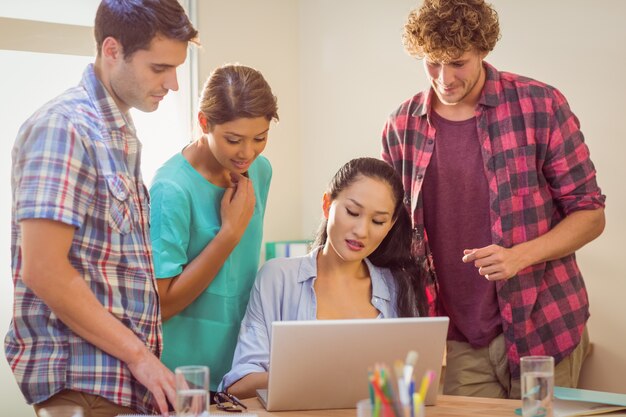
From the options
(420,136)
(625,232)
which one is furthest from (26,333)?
(625,232)

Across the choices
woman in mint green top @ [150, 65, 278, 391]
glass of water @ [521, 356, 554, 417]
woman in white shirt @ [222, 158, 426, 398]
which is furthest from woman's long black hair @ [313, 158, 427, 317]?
glass of water @ [521, 356, 554, 417]

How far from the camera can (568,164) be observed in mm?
2473

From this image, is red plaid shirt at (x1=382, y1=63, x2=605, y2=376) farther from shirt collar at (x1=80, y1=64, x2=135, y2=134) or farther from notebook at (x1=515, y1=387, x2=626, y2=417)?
shirt collar at (x1=80, y1=64, x2=135, y2=134)

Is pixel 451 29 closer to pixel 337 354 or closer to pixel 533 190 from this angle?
pixel 533 190

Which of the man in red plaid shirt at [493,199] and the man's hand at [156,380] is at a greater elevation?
the man in red plaid shirt at [493,199]

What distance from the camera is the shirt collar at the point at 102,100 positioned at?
1.74 metres

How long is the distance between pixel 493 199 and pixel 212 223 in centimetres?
80

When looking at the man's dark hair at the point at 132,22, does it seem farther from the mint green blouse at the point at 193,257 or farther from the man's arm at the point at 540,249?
the man's arm at the point at 540,249

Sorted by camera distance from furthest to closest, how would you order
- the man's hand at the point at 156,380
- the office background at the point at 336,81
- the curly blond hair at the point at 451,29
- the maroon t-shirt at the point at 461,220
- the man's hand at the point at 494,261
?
the office background at the point at 336,81
the maroon t-shirt at the point at 461,220
the curly blond hair at the point at 451,29
the man's hand at the point at 494,261
the man's hand at the point at 156,380

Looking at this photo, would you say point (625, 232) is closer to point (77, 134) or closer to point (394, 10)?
point (394, 10)

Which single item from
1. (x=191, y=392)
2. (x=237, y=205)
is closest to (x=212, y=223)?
(x=237, y=205)

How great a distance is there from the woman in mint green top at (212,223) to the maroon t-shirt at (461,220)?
565 mm

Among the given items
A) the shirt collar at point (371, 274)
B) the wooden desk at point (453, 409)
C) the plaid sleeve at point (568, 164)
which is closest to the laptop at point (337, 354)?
the wooden desk at point (453, 409)

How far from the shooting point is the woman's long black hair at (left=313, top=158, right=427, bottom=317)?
241 centimetres
